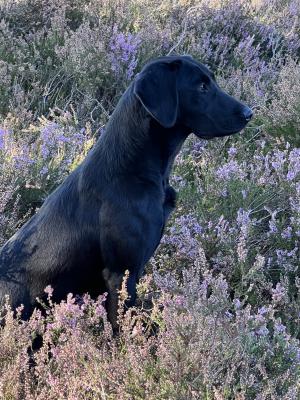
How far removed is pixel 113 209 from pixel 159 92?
1.64 feet

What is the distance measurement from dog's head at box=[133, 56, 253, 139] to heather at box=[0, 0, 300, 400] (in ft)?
1.60

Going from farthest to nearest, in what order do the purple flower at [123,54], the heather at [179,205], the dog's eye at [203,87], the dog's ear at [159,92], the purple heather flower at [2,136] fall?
the purple flower at [123,54]
the purple heather flower at [2,136]
the dog's eye at [203,87]
the dog's ear at [159,92]
the heather at [179,205]

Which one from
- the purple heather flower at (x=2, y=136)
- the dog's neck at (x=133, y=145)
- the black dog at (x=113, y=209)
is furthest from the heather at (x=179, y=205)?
the dog's neck at (x=133, y=145)

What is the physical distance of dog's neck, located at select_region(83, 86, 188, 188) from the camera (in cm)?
250

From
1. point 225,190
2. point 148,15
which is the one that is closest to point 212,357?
point 225,190

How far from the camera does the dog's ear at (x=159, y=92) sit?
2.40m

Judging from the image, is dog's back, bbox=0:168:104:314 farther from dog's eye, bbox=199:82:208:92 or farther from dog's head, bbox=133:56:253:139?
dog's eye, bbox=199:82:208:92

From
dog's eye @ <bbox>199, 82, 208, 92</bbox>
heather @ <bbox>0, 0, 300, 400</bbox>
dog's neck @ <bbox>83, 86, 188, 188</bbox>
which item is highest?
dog's eye @ <bbox>199, 82, 208, 92</bbox>

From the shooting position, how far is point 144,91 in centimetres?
241

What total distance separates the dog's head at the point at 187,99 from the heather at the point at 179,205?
0.49m

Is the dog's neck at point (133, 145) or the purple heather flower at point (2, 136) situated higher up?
the dog's neck at point (133, 145)

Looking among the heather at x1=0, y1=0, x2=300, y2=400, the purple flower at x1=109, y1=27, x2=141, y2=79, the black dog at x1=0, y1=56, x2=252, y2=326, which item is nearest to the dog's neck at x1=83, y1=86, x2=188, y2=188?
the black dog at x1=0, y1=56, x2=252, y2=326

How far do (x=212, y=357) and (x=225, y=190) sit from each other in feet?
5.16

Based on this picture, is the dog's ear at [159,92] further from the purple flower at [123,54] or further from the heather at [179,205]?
the purple flower at [123,54]
